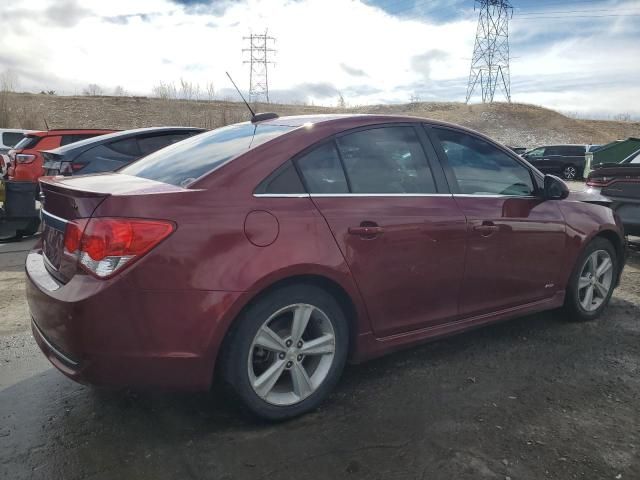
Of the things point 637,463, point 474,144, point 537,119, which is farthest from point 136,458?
point 537,119

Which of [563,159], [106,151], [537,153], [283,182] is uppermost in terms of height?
[283,182]

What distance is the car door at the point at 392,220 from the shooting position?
291 centimetres

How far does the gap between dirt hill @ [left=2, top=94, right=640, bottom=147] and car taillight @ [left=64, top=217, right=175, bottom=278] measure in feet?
134

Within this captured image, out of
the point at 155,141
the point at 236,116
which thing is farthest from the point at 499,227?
the point at 236,116

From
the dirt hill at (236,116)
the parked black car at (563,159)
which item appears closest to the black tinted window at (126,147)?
the parked black car at (563,159)

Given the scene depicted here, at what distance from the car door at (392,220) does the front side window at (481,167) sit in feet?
0.62

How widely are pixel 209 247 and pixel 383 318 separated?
113 cm

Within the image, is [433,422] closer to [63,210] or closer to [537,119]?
[63,210]

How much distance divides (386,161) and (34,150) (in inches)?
309

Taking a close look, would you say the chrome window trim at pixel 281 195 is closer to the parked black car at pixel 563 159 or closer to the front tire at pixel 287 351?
the front tire at pixel 287 351

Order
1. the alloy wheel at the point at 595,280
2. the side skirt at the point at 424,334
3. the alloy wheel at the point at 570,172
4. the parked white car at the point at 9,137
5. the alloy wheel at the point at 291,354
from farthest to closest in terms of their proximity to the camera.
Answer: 1. the alloy wheel at the point at 570,172
2. the parked white car at the point at 9,137
3. the alloy wheel at the point at 595,280
4. the side skirt at the point at 424,334
5. the alloy wheel at the point at 291,354

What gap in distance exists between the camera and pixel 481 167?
3674mm

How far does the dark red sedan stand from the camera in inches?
94.4

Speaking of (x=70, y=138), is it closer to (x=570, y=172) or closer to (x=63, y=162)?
(x=63, y=162)
